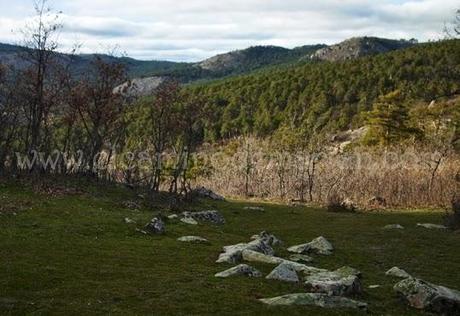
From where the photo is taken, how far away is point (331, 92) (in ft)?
296

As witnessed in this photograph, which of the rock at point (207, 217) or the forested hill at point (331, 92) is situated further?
the forested hill at point (331, 92)

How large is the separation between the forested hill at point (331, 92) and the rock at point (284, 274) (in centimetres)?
6511

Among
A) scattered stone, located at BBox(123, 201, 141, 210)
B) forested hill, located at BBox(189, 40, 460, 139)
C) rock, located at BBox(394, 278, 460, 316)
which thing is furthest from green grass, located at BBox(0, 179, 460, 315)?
forested hill, located at BBox(189, 40, 460, 139)

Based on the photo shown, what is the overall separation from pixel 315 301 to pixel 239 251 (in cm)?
369

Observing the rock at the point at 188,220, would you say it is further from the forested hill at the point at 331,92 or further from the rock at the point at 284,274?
the forested hill at the point at 331,92

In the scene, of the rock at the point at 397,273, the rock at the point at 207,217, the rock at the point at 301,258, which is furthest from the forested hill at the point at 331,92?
the rock at the point at 397,273

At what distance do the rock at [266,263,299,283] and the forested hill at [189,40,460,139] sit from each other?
6511 centimetres

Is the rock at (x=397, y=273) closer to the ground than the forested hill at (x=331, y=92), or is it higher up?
closer to the ground

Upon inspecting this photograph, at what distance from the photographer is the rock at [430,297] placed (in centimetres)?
800

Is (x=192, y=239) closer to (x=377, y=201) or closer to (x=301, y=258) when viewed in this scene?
(x=301, y=258)

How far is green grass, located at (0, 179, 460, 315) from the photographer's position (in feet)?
24.8

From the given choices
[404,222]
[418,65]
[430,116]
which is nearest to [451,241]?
[404,222]

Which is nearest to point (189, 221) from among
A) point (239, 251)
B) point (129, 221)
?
point (129, 221)

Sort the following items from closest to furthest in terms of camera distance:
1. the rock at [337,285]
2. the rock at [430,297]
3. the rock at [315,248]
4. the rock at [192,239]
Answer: the rock at [430,297]
the rock at [337,285]
the rock at [315,248]
the rock at [192,239]
